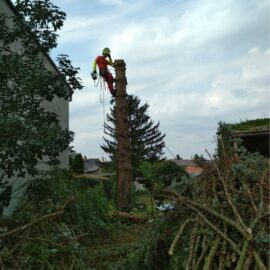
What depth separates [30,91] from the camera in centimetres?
582

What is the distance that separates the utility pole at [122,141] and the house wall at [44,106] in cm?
154

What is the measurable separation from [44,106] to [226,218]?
8.29 m

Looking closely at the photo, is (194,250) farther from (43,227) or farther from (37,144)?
(37,144)

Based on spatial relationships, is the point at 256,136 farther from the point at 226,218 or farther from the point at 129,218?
the point at 226,218

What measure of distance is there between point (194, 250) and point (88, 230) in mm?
4246

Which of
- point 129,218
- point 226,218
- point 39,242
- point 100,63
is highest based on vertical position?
point 100,63

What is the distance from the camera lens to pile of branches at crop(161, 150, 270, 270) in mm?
3502

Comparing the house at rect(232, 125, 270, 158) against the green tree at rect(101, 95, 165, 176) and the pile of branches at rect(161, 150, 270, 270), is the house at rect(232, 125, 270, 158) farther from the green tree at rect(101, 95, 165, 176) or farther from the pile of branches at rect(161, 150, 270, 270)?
the green tree at rect(101, 95, 165, 176)

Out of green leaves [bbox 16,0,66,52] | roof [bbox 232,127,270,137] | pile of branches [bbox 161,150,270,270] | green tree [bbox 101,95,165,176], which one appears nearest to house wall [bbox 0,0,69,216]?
green leaves [bbox 16,0,66,52]

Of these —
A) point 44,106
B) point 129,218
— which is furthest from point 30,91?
point 44,106

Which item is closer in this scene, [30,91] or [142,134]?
[30,91]

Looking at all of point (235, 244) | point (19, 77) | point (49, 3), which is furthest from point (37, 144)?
point (235, 244)

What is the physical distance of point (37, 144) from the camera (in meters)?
5.32

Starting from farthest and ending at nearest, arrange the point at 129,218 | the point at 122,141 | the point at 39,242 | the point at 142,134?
the point at 142,134 < the point at 122,141 < the point at 129,218 < the point at 39,242
